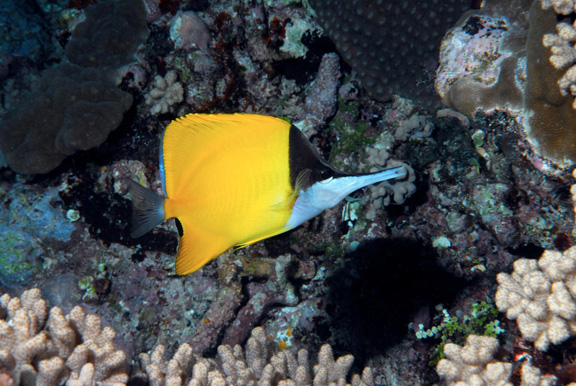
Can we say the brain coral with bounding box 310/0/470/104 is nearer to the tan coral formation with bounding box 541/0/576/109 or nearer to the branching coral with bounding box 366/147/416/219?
the branching coral with bounding box 366/147/416/219

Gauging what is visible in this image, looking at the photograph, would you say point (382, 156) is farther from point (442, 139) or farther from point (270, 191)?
point (270, 191)

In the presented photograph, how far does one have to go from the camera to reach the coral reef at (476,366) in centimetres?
195

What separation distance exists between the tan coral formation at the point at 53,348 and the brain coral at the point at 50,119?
2.01 meters

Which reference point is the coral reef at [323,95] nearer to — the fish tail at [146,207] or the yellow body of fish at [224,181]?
the yellow body of fish at [224,181]

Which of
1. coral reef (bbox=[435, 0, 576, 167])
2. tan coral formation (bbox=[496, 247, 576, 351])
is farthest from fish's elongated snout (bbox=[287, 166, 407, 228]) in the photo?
coral reef (bbox=[435, 0, 576, 167])

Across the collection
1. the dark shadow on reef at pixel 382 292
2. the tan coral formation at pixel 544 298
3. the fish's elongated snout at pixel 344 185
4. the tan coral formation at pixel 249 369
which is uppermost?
the fish's elongated snout at pixel 344 185

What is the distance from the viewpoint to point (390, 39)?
12.9 feet

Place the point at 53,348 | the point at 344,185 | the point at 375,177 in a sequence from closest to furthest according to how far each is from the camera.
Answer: the point at 375,177 → the point at 344,185 → the point at 53,348

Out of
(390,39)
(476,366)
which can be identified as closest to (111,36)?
(390,39)

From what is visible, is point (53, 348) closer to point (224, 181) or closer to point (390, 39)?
point (224, 181)

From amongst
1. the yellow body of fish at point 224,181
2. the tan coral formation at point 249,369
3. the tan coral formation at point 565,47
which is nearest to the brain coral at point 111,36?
the yellow body of fish at point 224,181

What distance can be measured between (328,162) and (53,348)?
2.16 metres

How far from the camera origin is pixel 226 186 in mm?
1727

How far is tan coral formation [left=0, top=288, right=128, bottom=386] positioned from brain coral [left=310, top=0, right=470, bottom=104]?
3435 mm
